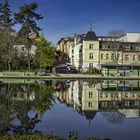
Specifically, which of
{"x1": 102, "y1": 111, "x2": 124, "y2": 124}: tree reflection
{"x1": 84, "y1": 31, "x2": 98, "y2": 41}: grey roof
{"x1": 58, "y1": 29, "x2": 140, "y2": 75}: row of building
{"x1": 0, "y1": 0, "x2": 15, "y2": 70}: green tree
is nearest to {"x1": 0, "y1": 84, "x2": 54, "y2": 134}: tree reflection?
{"x1": 102, "y1": 111, "x2": 124, "y2": 124}: tree reflection

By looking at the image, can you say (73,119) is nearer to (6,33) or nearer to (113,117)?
(113,117)

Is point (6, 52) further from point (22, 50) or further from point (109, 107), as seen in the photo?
point (109, 107)

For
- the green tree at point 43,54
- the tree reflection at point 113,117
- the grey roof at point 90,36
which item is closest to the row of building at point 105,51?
the grey roof at point 90,36

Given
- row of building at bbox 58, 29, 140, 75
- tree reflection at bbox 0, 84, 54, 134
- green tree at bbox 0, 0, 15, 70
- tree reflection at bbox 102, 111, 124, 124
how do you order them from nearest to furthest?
tree reflection at bbox 0, 84, 54, 134, tree reflection at bbox 102, 111, 124, 124, green tree at bbox 0, 0, 15, 70, row of building at bbox 58, 29, 140, 75

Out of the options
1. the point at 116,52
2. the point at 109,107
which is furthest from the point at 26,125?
the point at 116,52

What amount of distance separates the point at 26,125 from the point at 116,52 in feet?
245

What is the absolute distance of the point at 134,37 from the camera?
331 ft

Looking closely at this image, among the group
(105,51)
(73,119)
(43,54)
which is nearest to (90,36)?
(105,51)

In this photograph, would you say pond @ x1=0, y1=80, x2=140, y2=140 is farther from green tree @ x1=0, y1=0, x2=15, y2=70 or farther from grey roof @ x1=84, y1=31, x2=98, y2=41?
grey roof @ x1=84, y1=31, x2=98, y2=41

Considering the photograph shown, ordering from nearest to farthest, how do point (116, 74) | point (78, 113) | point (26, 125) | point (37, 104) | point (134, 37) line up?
1. point (26, 125)
2. point (78, 113)
3. point (37, 104)
4. point (116, 74)
5. point (134, 37)

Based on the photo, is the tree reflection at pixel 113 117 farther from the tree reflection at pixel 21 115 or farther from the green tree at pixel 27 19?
the green tree at pixel 27 19

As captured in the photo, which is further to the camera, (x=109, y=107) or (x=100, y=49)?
(x=100, y=49)

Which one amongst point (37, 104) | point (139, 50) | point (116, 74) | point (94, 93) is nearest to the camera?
point (37, 104)

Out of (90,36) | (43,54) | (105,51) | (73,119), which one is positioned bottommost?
(73,119)
